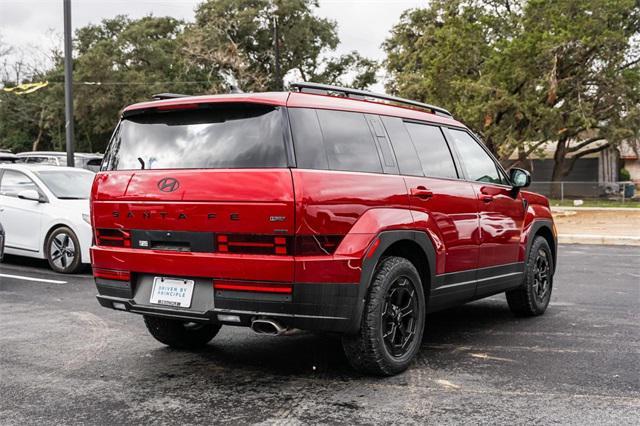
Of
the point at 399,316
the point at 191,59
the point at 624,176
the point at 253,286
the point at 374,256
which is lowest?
the point at 399,316

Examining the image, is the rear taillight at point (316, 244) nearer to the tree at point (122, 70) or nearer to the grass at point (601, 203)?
the grass at point (601, 203)

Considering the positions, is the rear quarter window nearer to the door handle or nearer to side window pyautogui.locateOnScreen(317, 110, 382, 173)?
side window pyautogui.locateOnScreen(317, 110, 382, 173)

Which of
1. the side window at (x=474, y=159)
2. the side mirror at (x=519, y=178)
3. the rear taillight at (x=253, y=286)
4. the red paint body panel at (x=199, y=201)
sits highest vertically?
the side window at (x=474, y=159)

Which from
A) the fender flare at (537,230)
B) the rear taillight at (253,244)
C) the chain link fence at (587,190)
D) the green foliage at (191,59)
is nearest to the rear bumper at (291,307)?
the rear taillight at (253,244)

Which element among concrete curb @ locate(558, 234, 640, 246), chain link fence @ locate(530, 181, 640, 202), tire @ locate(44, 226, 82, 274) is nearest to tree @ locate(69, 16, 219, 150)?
chain link fence @ locate(530, 181, 640, 202)

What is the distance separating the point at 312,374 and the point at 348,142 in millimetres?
1666

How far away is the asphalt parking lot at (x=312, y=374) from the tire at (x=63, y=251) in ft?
8.27

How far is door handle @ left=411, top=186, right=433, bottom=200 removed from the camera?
5.32m

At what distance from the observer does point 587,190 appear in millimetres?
33562

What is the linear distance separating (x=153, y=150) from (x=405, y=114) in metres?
2.02

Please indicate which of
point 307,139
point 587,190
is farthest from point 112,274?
point 587,190

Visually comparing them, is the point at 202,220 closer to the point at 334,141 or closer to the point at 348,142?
the point at 334,141

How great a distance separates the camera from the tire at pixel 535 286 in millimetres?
7234

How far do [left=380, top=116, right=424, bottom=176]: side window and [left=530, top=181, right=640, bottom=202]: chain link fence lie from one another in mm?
27903
